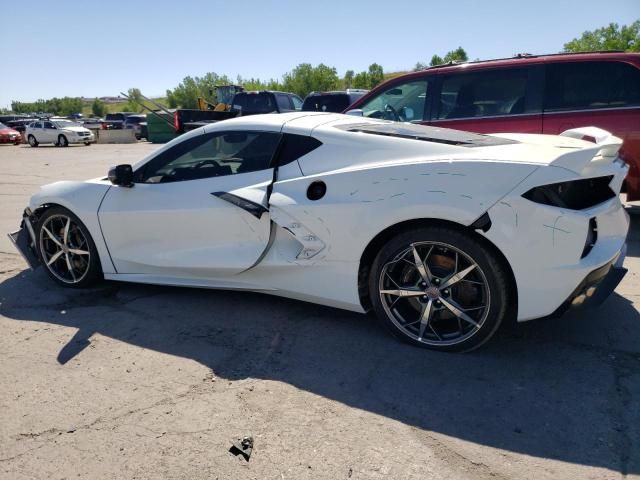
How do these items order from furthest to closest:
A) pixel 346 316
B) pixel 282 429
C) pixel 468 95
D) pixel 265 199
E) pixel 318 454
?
pixel 468 95, pixel 346 316, pixel 265 199, pixel 282 429, pixel 318 454

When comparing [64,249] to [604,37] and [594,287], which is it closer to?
[594,287]

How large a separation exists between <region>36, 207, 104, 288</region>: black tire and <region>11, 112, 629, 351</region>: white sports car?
28 mm

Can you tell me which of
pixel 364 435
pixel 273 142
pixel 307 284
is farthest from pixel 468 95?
pixel 364 435

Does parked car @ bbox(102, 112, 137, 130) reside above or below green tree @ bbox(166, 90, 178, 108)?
below

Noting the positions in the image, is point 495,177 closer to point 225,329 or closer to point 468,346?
point 468,346

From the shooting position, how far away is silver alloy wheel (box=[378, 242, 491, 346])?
3.00m

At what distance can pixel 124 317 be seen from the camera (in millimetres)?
3850

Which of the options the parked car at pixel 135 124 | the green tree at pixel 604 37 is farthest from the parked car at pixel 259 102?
the green tree at pixel 604 37

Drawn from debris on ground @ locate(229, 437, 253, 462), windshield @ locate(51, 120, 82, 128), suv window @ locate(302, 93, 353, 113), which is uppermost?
suv window @ locate(302, 93, 353, 113)

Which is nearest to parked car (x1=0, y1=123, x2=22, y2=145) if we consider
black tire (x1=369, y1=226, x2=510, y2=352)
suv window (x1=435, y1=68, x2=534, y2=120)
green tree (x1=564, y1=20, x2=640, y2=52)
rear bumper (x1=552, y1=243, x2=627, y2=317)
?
suv window (x1=435, y1=68, x2=534, y2=120)

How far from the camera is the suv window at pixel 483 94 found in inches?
236

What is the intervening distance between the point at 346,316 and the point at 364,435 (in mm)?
1402

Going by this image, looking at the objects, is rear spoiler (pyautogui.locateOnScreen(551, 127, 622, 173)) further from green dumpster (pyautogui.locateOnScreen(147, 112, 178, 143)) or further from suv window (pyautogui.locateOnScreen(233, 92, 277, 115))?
green dumpster (pyautogui.locateOnScreen(147, 112, 178, 143))

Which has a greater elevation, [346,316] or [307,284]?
[307,284]
